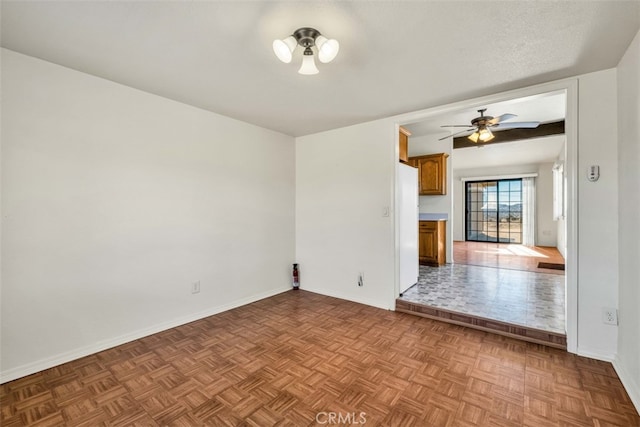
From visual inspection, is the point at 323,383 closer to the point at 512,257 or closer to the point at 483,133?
the point at 483,133

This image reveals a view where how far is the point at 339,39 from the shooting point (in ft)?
5.73

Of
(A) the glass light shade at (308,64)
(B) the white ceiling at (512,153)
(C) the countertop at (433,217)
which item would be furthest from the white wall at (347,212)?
(B) the white ceiling at (512,153)

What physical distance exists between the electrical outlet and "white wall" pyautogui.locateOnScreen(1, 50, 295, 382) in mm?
3434

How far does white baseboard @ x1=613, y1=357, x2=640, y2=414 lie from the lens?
1685 millimetres

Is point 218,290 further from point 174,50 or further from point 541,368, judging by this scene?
point 541,368

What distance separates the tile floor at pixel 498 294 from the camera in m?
2.79

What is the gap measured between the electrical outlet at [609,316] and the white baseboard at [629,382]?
26 centimetres

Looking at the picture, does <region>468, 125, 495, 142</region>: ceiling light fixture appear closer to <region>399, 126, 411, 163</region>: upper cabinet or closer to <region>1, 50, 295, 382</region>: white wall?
<region>399, 126, 411, 163</region>: upper cabinet

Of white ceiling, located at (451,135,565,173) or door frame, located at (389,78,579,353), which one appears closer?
door frame, located at (389,78,579,353)

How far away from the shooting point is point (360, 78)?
7.53 feet

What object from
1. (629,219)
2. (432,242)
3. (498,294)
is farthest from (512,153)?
(629,219)

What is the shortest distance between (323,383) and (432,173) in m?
4.34

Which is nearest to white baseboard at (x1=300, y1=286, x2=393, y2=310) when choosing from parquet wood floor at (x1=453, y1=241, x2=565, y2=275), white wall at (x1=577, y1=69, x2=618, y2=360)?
white wall at (x1=577, y1=69, x2=618, y2=360)

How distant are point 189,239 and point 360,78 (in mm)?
2308
